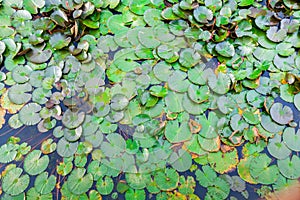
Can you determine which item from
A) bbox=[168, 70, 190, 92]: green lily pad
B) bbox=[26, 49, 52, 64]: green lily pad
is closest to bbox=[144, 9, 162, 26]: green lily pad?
bbox=[168, 70, 190, 92]: green lily pad

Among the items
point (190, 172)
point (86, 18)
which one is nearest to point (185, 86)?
point (190, 172)

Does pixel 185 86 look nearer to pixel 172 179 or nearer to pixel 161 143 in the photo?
pixel 161 143

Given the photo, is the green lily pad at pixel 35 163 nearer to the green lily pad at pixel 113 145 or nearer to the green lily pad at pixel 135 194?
the green lily pad at pixel 113 145

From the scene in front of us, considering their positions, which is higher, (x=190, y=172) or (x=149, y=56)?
(x=149, y=56)

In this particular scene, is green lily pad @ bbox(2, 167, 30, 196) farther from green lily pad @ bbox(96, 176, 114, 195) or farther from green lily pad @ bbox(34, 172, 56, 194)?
green lily pad @ bbox(96, 176, 114, 195)

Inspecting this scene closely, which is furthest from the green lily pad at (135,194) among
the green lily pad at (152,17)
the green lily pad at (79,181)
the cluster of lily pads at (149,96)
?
the green lily pad at (152,17)

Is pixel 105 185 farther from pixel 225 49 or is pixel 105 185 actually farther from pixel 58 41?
pixel 225 49
